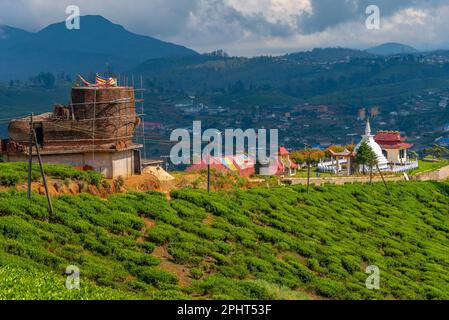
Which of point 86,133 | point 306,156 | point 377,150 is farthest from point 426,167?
point 86,133

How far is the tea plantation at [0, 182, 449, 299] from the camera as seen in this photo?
2105 centimetres

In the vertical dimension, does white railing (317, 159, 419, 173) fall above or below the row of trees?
below

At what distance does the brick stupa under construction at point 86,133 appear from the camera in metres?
32.0

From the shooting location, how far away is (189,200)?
29.8 metres

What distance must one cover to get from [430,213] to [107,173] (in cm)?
1943

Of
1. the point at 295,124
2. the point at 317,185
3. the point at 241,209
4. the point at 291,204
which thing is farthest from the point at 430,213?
the point at 295,124

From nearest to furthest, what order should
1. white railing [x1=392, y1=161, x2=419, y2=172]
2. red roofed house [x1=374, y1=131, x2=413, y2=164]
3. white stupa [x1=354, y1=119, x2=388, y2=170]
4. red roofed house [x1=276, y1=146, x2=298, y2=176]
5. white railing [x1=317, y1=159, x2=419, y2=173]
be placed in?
red roofed house [x1=276, y1=146, x2=298, y2=176], white railing [x1=317, y1=159, x2=419, y2=173], white stupa [x1=354, y1=119, x2=388, y2=170], white railing [x1=392, y1=161, x2=419, y2=172], red roofed house [x1=374, y1=131, x2=413, y2=164]

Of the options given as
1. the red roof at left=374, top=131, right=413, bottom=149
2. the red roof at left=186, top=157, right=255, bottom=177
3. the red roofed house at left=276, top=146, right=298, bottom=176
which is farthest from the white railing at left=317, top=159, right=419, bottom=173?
the red roof at left=186, top=157, right=255, bottom=177

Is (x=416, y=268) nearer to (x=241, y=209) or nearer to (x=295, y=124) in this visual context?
(x=241, y=209)

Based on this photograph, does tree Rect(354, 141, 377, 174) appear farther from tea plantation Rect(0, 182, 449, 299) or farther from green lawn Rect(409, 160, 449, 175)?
tea plantation Rect(0, 182, 449, 299)

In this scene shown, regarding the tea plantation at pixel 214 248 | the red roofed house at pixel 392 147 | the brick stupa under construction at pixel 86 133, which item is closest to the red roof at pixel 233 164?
the tea plantation at pixel 214 248

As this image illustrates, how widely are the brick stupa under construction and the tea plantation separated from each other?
12.5ft

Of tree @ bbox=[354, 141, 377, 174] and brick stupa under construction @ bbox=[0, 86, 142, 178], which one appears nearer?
brick stupa under construction @ bbox=[0, 86, 142, 178]

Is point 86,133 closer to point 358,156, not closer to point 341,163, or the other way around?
point 358,156
